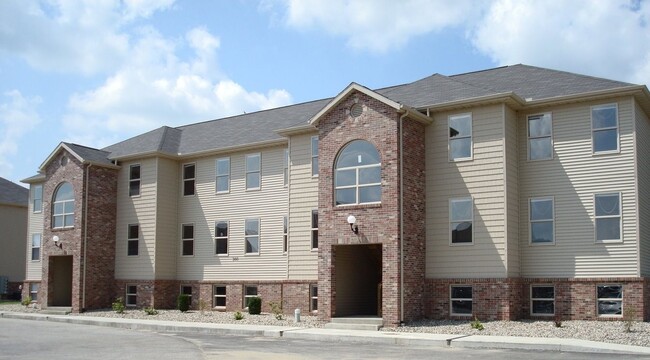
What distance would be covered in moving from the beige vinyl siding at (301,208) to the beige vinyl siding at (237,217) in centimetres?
147

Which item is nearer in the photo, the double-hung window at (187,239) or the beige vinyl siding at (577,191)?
the beige vinyl siding at (577,191)

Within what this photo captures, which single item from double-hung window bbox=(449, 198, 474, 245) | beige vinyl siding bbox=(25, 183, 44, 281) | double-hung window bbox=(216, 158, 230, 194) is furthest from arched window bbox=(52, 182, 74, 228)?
double-hung window bbox=(449, 198, 474, 245)

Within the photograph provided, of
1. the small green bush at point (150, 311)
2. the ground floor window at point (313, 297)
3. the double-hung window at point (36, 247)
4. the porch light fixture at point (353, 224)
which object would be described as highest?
the porch light fixture at point (353, 224)

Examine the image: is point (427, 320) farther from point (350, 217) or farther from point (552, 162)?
point (552, 162)

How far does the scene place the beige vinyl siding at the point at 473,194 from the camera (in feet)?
78.2

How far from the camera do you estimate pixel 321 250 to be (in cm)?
2527

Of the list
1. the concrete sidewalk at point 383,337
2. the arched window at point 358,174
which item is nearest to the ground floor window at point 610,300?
the concrete sidewalk at point 383,337

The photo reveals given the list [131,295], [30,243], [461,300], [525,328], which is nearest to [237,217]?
[131,295]

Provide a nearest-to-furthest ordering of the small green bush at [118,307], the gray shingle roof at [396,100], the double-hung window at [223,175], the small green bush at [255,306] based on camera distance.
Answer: the gray shingle roof at [396,100] < the small green bush at [255,306] < the small green bush at [118,307] < the double-hung window at [223,175]

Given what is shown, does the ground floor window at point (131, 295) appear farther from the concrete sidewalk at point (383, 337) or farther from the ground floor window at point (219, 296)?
the concrete sidewalk at point (383, 337)

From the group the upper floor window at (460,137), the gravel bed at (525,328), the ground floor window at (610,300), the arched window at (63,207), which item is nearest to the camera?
→ the gravel bed at (525,328)

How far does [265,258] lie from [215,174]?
5.08 meters

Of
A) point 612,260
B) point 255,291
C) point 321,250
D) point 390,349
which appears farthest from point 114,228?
point 612,260

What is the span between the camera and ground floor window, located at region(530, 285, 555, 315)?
77.6 feet
